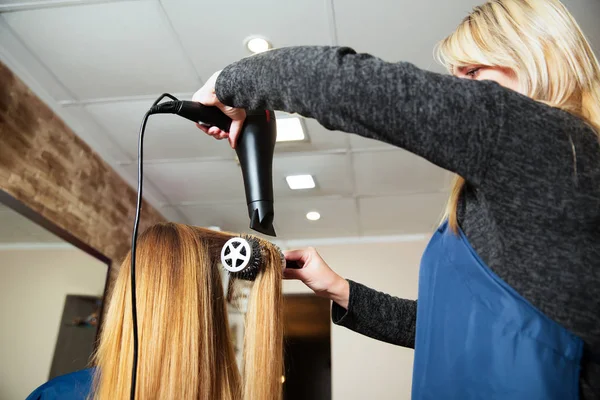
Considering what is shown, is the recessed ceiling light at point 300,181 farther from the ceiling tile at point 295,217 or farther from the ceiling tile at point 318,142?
the ceiling tile at point 318,142

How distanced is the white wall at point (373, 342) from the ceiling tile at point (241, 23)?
247cm

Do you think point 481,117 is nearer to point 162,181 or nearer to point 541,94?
point 541,94

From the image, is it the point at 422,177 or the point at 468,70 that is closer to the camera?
the point at 468,70

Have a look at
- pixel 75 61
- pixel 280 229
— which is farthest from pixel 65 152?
pixel 280 229

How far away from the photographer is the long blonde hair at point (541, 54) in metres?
0.72

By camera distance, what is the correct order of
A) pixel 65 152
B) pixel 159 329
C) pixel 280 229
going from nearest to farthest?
pixel 159 329
pixel 65 152
pixel 280 229

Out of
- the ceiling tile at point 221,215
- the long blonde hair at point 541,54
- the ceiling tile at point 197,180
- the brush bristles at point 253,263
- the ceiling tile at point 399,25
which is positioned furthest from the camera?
Result: the ceiling tile at point 221,215

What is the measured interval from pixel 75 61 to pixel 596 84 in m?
2.19

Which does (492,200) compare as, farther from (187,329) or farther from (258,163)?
(187,329)

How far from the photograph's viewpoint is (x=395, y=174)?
10.3 ft

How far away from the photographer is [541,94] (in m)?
0.73

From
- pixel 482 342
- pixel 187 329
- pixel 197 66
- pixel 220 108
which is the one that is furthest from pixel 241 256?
pixel 197 66

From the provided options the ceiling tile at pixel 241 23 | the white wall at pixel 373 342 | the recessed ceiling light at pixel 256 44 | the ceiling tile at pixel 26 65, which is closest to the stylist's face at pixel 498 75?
the ceiling tile at pixel 241 23

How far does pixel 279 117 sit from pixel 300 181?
30.8 inches
